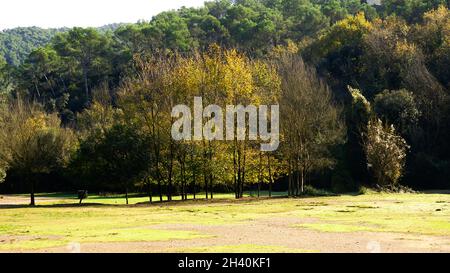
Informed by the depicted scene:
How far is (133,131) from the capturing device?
5666 centimetres

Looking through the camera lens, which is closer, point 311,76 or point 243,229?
point 243,229

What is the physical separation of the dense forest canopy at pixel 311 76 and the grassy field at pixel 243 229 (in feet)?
50.1

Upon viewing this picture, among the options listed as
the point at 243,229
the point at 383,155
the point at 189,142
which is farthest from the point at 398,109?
the point at 243,229

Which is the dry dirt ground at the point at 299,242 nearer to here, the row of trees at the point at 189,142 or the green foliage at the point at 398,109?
the row of trees at the point at 189,142

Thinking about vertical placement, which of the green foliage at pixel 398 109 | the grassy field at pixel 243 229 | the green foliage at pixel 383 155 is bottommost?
the grassy field at pixel 243 229

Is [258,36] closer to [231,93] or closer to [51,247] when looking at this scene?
[231,93]

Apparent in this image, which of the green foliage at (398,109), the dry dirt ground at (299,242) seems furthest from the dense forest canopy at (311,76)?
the dry dirt ground at (299,242)

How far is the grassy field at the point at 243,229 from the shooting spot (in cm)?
2412

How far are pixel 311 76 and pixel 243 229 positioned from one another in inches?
1512

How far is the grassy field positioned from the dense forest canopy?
50.1 feet

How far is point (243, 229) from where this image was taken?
3083 centimetres

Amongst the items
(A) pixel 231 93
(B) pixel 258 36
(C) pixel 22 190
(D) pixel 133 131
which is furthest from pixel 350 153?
(B) pixel 258 36

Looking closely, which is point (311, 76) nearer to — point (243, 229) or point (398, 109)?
point (398, 109)

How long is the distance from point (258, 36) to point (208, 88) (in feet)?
221
